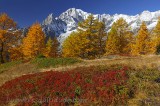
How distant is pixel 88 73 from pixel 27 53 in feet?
134

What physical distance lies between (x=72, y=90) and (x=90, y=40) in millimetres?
39204

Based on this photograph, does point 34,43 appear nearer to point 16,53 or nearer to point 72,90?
point 16,53

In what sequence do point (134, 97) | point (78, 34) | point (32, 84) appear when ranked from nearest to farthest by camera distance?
point (134, 97)
point (32, 84)
point (78, 34)

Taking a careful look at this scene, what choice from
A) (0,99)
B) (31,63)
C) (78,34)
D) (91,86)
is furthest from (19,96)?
(78,34)

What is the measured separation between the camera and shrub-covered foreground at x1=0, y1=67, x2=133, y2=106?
15242 millimetres

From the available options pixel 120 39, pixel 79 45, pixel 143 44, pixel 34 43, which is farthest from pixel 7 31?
pixel 143 44

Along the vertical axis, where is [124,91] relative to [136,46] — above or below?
below

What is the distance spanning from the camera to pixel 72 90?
16.7 metres

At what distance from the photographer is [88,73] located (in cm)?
2045

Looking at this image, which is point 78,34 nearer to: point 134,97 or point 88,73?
point 88,73

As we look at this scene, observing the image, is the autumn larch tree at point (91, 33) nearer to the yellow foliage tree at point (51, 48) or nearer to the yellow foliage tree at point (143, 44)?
the yellow foliage tree at point (143, 44)

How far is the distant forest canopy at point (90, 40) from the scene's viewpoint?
55156 millimetres

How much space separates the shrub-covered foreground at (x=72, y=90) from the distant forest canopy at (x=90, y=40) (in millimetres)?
33637

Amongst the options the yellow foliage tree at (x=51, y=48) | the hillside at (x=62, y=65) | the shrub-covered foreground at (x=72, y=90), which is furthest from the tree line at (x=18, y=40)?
the shrub-covered foreground at (x=72, y=90)
